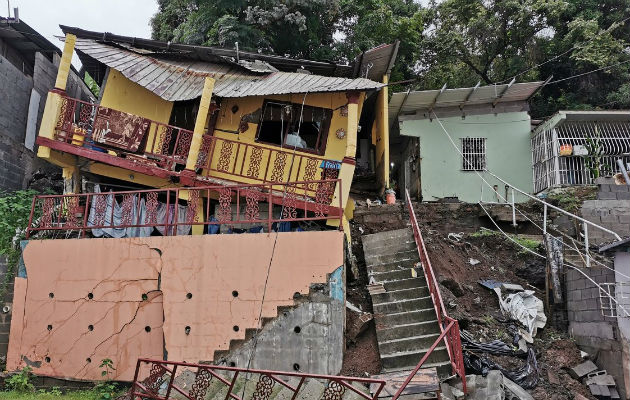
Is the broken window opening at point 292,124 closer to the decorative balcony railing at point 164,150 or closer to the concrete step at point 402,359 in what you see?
the decorative balcony railing at point 164,150

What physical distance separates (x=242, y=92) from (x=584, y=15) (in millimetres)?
13727

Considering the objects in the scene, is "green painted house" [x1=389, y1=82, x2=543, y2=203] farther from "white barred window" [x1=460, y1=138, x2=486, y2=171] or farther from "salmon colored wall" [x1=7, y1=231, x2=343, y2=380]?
"salmon colored wall" [x1=7, y1=231, x2=343, y2=380]

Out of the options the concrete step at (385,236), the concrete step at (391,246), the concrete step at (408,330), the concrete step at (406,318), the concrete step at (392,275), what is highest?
the concrete step at (385,236)

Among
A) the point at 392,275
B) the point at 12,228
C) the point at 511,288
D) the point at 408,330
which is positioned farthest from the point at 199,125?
the point at 511,288

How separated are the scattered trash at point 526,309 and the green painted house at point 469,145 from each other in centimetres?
602

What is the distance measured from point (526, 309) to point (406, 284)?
238 centimetres

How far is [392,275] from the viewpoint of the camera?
9.93m

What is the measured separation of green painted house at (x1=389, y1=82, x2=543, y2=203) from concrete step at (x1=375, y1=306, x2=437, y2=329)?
24.3ft

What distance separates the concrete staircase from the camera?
8.05 meters

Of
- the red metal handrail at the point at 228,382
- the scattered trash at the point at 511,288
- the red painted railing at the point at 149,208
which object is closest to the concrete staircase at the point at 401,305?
the red metal handrail at the point at 228,382

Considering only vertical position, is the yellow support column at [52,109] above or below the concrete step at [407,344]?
above

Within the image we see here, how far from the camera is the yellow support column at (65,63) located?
11055 mm

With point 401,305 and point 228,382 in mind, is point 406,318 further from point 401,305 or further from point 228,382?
point 228,382

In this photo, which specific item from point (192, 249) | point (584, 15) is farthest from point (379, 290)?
point (584, 15)
